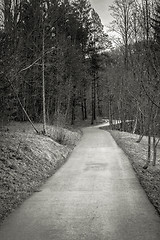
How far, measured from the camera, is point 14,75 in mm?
8781

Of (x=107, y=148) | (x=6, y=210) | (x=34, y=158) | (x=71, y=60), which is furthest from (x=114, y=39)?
(x=6, y=210)

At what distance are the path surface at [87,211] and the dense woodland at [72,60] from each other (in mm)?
3310

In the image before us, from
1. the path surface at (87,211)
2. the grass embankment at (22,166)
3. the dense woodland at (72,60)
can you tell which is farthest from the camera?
the dense woodland at (72,60)

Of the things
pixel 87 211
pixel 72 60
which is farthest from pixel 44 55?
pixel 72 60

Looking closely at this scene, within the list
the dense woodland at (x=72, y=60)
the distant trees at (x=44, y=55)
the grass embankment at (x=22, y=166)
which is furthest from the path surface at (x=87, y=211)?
the distant trees at (x=44, y=55)

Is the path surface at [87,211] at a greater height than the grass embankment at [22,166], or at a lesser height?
lesser

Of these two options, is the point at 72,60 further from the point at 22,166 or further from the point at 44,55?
the point at 22,166

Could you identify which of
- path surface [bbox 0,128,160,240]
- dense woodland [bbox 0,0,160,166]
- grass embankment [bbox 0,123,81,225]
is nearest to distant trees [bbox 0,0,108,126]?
dense woodland [bbox 0,0,160,166]

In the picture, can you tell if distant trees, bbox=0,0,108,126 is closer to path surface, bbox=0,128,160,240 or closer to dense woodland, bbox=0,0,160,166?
dense woodland, bbox=0,0,160,166

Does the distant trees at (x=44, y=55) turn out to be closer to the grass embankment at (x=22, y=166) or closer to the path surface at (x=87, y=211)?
the grass embankment at (x=22, y=166)

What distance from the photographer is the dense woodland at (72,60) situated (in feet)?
29.9

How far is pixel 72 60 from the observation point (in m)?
30.4

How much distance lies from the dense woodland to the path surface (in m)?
3.31

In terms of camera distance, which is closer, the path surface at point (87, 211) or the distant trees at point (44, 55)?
the path surface at point (87, 211)
